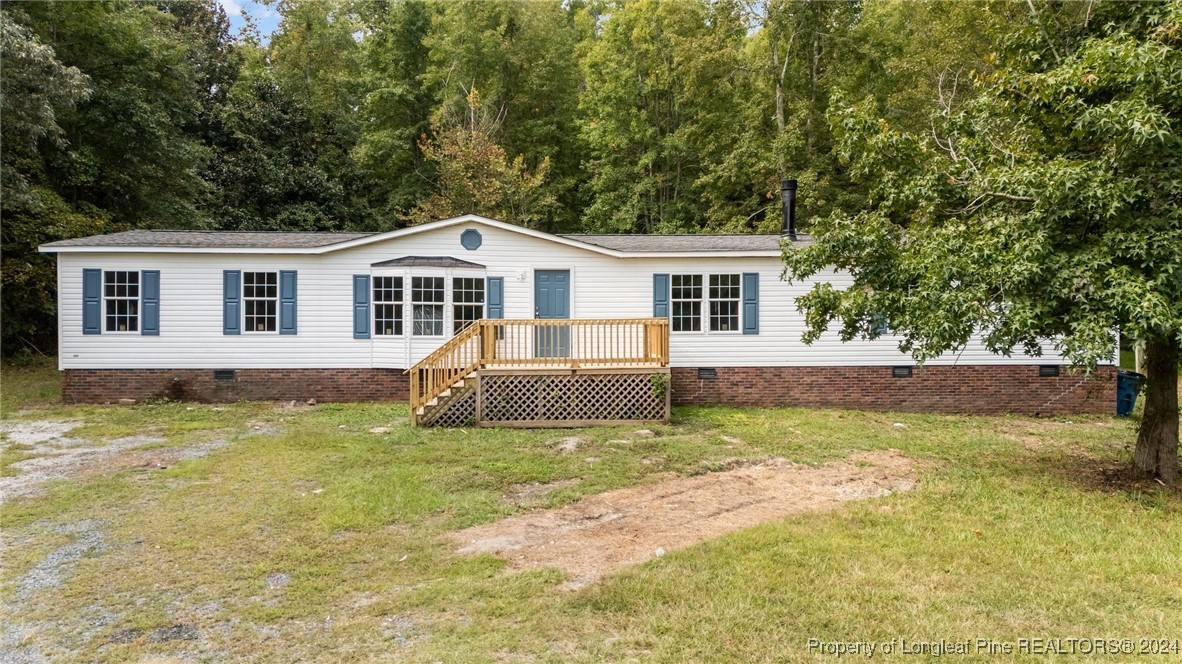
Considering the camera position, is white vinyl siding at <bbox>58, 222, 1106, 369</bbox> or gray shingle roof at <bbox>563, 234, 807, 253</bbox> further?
gray shingle roof at <bbox>563, 234, 807, 253</bbox>

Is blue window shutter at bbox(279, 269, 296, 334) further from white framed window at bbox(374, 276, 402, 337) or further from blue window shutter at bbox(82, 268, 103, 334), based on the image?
blue window shutter at bbox(82, 268, 103, 334)

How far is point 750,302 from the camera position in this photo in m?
12.2

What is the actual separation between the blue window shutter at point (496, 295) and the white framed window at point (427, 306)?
2.94 feet

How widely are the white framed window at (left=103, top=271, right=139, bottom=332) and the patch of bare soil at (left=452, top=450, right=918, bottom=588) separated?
1007 cm

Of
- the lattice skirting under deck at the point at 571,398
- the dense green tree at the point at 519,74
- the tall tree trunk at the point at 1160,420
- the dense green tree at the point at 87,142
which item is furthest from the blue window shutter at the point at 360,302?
the dense green tree at the point at 519,74

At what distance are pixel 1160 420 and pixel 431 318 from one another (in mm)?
10881

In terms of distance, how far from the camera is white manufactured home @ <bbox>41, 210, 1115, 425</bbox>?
11750 mm

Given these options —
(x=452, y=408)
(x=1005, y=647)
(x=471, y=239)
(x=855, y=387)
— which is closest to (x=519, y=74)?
(x=471, y=239)

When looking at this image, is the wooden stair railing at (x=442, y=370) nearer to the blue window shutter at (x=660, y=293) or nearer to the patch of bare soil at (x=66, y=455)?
the patch of bare soil at (x=66, y=455)

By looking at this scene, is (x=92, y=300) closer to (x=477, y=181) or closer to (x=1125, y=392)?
(x=477, y=181)

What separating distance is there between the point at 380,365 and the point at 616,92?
56.7 ft

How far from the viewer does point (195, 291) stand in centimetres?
1189

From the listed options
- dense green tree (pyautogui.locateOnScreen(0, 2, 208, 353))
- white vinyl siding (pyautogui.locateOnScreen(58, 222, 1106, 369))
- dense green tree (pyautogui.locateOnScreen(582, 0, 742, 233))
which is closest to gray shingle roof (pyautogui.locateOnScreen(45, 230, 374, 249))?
white vinyl siding (pyautogui.locateOnScreen(58, 222, 1106, 369))

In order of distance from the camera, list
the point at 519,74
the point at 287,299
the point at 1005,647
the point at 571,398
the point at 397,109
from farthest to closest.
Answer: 1. the point at 397,109
2. the point at 519,74
3. the point at 287,299
4. the point at 571,398
5. the point at 1005,647
